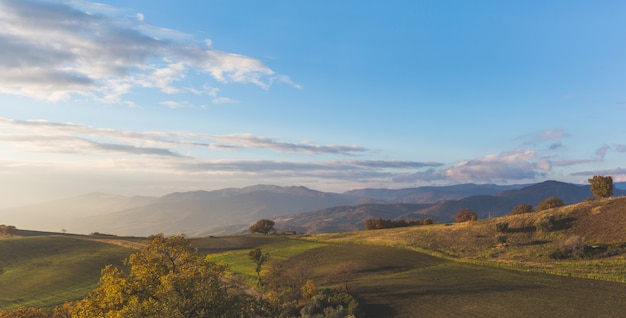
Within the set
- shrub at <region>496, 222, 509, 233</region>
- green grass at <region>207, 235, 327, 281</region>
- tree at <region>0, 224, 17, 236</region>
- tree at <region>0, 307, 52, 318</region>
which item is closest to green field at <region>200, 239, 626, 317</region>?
green grass at <region>207, 235, 327, 281</region>

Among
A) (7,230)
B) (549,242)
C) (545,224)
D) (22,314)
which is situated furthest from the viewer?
(7,230)

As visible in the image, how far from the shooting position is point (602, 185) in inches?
4358

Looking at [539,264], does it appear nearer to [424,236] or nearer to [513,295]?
[513,295]

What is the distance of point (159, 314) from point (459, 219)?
487 feet

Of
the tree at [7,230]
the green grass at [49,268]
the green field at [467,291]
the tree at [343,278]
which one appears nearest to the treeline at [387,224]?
the green field at [467,291]

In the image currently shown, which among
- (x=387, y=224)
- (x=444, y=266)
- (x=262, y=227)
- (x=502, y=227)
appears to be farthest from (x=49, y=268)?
(x=387, y=224)

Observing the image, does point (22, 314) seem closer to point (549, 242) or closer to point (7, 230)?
point (549, 242)

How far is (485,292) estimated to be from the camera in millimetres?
52031

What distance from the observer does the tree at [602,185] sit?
11031 centimetres

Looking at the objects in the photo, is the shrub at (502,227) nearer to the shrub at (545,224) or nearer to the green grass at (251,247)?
the shrub at (545,224)

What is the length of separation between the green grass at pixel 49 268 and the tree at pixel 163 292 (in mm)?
45607

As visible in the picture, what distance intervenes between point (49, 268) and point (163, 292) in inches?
3199

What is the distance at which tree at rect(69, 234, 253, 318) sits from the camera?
26.8 meters

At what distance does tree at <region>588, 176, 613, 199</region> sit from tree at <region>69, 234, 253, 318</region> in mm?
122602
